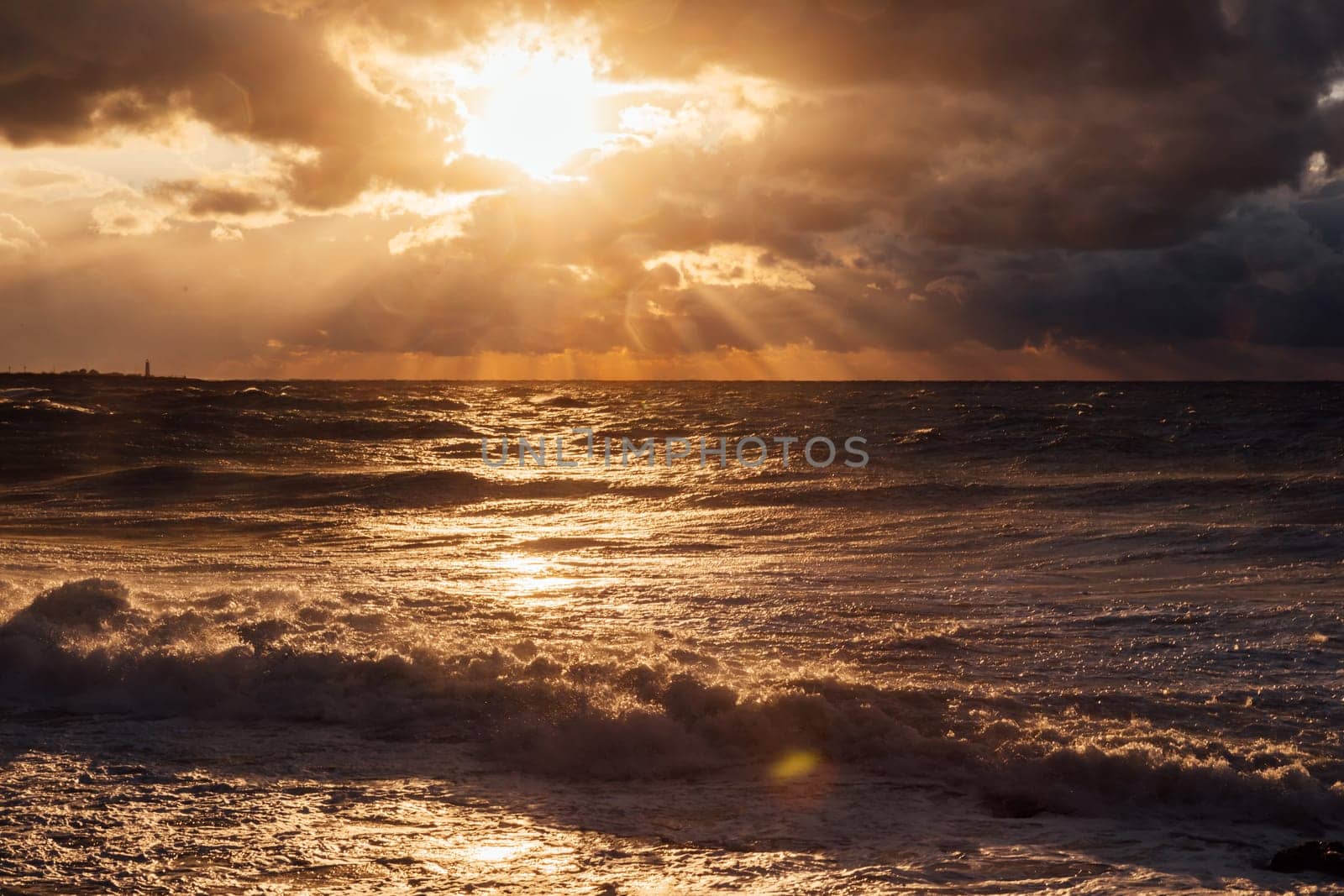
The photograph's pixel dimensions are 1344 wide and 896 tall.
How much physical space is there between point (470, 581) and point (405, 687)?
463 cm

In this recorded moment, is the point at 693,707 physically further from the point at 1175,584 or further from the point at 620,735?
the point at 1175,584

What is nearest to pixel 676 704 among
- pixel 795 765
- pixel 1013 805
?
pixel 795 765

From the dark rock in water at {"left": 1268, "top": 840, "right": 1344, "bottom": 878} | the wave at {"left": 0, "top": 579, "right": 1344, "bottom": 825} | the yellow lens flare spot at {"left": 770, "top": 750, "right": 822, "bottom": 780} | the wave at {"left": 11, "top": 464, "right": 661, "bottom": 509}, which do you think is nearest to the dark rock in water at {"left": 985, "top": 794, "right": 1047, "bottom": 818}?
the wave at {"left": 0, "top": 579, "right": 1344, "bottom": 825}

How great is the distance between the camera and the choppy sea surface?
17.1 ft

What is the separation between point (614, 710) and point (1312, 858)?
13.1ft

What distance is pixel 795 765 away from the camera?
6.60 meters

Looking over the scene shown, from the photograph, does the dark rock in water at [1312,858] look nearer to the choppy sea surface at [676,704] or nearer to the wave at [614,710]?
the choppy sea surface at [676,704]

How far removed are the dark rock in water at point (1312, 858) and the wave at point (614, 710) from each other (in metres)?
0.64

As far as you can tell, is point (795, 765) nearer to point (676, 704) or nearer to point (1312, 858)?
point (676, 704)

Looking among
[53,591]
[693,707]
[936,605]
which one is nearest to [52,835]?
[693,707]

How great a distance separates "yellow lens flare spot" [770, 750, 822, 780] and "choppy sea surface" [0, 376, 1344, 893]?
1.0 inches

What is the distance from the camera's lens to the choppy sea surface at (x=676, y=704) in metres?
5.21

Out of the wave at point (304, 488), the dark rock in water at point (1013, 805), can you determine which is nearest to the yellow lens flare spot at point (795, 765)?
the dark rock in water at point (1013, 805)

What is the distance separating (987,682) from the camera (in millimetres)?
8078
